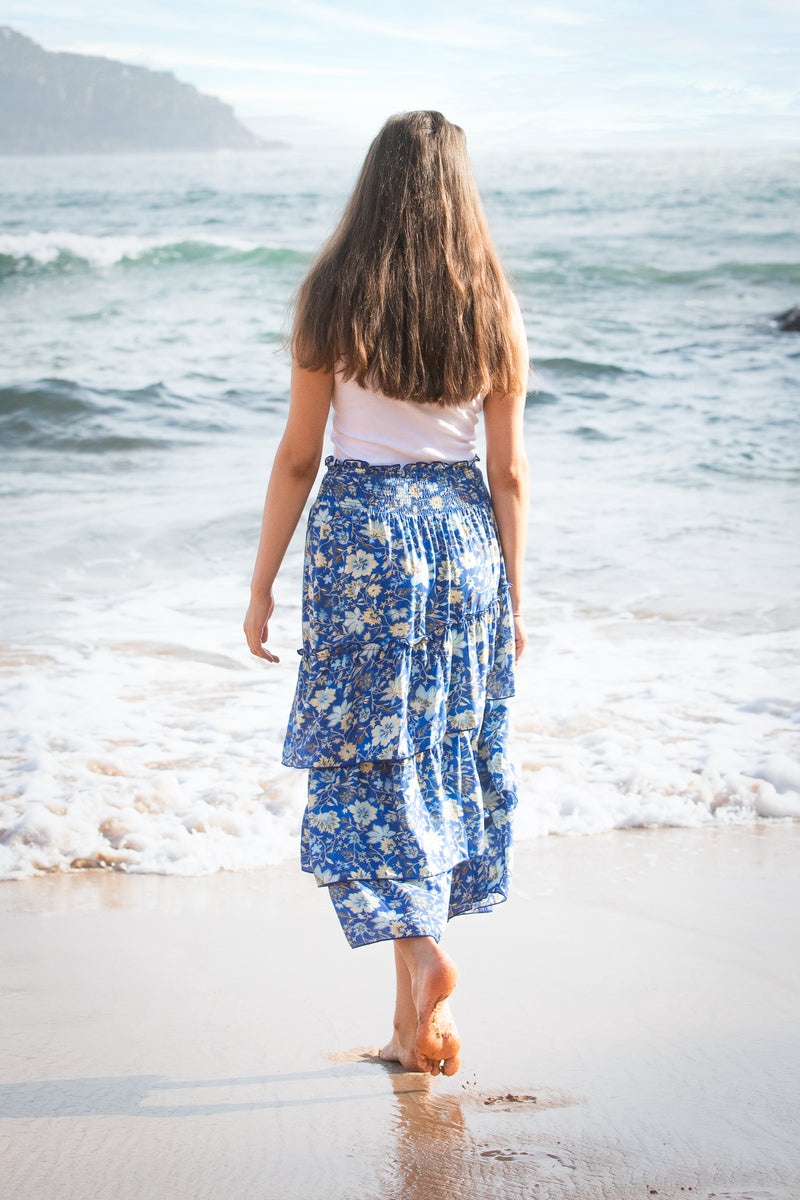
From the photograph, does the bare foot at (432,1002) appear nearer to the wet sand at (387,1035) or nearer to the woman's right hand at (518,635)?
the wet sand at (387,1035)

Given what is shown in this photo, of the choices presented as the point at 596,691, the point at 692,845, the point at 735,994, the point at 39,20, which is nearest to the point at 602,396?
the point at 596,691

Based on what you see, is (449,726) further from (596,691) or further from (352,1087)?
(596,691)

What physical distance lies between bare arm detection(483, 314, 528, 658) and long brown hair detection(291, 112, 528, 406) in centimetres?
8

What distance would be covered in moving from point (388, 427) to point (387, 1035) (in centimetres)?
123

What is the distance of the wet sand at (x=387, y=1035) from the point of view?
5.43 feet

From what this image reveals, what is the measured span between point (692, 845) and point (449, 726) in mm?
1451

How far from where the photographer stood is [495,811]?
2.10 metres

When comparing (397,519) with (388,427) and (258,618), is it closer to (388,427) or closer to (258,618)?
(388,427)

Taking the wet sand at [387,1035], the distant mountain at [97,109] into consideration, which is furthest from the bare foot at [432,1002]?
the distant mountain at [97,109]

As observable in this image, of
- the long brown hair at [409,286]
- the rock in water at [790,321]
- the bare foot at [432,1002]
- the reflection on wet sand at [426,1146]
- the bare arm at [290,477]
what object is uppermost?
the long brown hair at [409,286]

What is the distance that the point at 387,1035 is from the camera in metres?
2.16

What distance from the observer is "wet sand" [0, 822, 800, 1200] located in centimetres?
166

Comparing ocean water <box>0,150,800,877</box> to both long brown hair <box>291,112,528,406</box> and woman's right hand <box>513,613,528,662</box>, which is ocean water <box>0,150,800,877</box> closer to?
long brown hair <box>291,112,528,406</box>

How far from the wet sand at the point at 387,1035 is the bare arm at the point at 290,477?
81 cm
